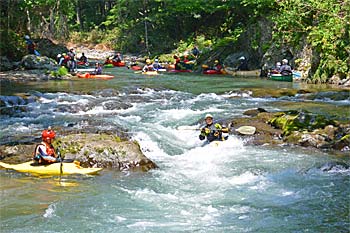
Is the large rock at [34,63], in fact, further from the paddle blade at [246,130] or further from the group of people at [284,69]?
the paddle blade at [246,130]

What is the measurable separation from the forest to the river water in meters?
4.12

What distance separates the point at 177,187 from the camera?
7.98m

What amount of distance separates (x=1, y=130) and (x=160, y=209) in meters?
5.95

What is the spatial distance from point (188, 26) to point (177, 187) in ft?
92.3

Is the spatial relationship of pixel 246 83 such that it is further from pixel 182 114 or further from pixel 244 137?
pixel 244 137

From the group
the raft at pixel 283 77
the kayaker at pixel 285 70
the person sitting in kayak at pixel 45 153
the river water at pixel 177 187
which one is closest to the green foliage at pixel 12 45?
the river water at pixel 177 187

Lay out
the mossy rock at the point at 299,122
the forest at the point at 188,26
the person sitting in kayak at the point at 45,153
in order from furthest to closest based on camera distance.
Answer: the forest at the point at 188,26, the mossy rock at the point at 299,122, the person sitting in kayak at the point at 45,153

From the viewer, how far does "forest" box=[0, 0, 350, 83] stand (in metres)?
19.0

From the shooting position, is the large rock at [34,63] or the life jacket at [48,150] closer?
the life jacket at [48,150]

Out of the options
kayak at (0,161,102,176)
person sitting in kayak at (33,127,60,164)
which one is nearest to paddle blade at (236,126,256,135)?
kayak at (0,161,102,176)

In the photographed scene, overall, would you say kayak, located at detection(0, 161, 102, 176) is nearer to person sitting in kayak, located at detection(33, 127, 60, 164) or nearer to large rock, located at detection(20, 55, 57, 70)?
person sitting in kayak, located at detection(33, 127, 60, 164)

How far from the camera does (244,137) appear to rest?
11133 millimetres

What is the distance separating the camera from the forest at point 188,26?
A: 19.0m

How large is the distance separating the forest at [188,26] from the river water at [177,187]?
412 centimetres
